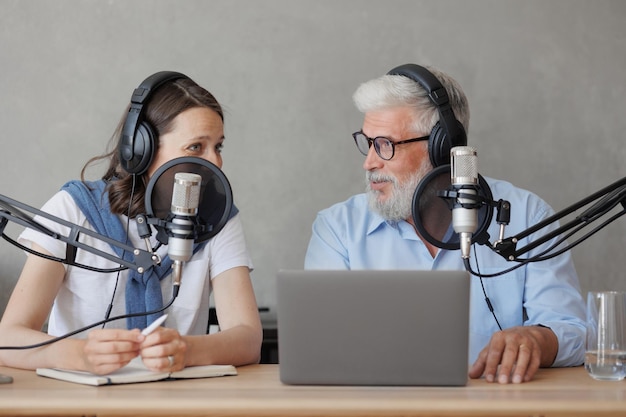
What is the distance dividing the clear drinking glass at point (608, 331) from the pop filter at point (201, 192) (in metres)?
0.67

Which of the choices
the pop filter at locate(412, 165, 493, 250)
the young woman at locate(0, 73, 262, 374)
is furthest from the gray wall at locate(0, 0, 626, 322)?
the pop filter at locate(412, 165, 493, 250)

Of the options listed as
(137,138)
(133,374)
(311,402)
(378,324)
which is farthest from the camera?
(137,138)

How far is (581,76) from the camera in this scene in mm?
3270

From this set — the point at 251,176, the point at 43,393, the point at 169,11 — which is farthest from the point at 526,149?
the point at 43,393

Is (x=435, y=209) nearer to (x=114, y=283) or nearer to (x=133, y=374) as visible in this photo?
(x=133, y=374)

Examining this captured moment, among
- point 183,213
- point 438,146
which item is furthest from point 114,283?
point 438,146

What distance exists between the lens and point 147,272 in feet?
6.55

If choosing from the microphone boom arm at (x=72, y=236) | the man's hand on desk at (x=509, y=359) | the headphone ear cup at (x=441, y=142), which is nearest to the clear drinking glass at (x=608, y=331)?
→ the man's hand on desk at (x=509, y=359)

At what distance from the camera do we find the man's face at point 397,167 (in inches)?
Result: 87.9

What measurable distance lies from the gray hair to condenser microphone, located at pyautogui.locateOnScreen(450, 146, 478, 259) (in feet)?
2.75

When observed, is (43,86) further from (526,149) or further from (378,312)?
(378,312)

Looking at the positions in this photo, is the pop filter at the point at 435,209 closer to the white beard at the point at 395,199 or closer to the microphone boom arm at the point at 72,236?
the microphone boom arm at the point at 72,236

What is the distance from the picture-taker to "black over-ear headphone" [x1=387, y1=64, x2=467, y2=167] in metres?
2.01

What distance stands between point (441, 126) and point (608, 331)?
758mm
